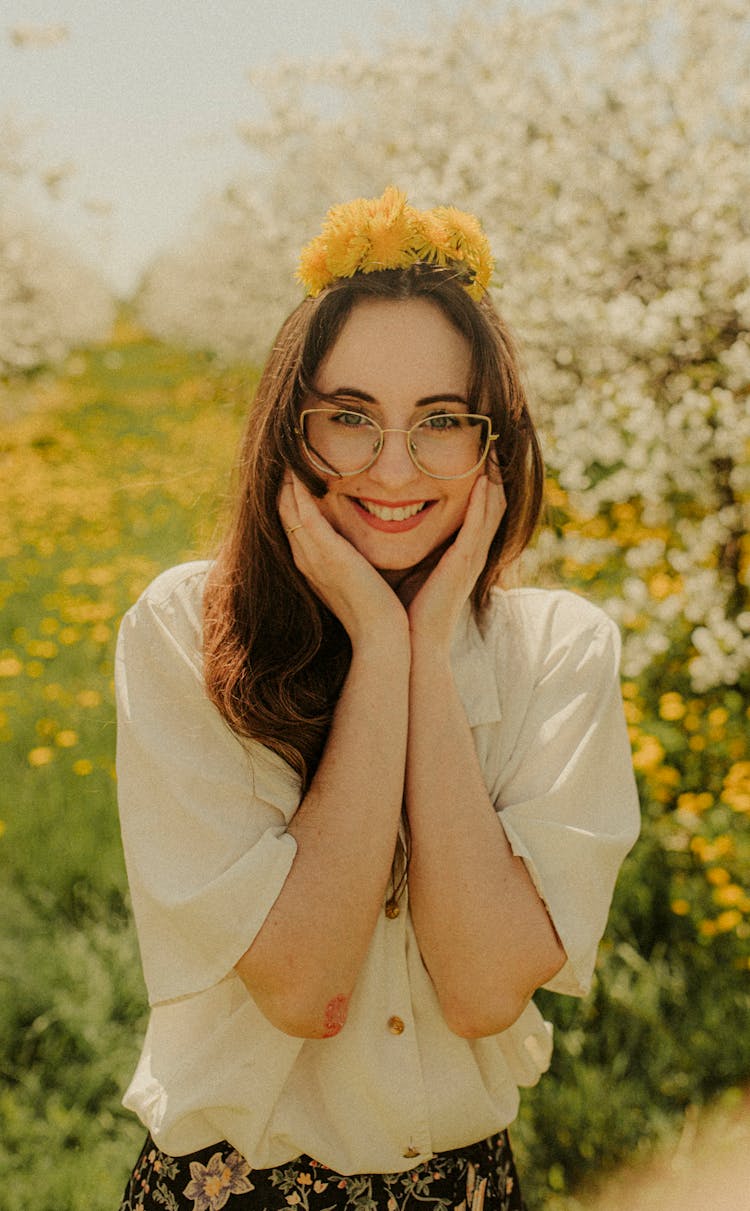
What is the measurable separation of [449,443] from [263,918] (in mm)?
740

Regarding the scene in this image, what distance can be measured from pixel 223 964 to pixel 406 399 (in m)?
0.82

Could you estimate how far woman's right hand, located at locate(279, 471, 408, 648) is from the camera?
152 centimetres

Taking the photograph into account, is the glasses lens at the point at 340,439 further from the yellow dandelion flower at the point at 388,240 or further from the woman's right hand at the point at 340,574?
the yellow dandelion flower at the point at 388,240

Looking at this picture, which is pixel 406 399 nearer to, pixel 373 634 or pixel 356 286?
pixel 356 286

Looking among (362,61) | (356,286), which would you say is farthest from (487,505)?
(362,61)

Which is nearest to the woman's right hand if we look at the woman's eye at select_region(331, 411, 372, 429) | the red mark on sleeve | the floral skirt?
the woman's eye at select_region(331, 411, 372, 429)

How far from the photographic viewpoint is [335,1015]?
1330 mm

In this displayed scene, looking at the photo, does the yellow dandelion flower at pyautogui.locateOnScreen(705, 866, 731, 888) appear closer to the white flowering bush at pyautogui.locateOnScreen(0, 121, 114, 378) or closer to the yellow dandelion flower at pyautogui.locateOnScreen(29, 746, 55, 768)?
the yellow dandelion flower at pyautogui.locateOnScreen(29, 746, 55, 768)

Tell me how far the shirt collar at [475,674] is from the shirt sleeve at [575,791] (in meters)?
0.06

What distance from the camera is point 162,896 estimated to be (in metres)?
1.33

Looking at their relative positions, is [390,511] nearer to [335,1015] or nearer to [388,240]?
[388,240]

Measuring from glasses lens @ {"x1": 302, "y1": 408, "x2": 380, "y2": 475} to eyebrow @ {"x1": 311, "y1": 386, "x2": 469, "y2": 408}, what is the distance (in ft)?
0.07

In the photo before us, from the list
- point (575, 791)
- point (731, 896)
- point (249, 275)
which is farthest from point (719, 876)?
point (249, 275)

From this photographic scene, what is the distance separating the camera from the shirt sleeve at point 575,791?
4.64 feet
